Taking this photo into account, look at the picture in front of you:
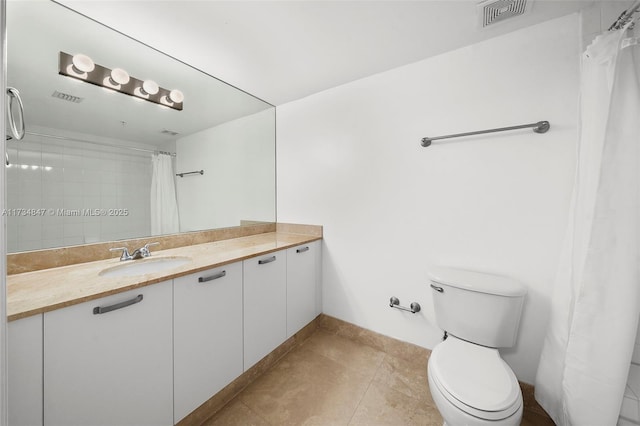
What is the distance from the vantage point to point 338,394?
1.41m

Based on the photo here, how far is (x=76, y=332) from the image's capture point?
2.65 feet

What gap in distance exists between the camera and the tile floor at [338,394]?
49.1 inches

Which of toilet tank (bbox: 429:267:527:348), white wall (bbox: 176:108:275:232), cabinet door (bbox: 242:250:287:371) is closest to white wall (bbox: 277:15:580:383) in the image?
toilet tank (bbox: 429:267:527:348)

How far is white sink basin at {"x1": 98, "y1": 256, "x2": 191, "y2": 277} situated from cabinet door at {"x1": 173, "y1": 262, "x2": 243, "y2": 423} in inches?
12.7

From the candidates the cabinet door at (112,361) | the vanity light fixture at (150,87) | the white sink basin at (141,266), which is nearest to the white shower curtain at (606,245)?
the cabinet door at (112,361)

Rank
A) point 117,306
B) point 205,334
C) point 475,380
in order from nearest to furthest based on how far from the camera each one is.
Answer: point 117,306, point 475,380, point 205,334

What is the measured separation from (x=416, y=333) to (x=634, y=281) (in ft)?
3.65

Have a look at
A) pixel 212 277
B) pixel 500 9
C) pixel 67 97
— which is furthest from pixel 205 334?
pixel 500 9

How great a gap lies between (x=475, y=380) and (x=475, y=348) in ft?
0.87

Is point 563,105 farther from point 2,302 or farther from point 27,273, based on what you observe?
point 27,273

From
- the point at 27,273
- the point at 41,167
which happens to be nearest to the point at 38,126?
the point at 41,167

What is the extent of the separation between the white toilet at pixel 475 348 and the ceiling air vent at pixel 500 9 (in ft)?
4.70

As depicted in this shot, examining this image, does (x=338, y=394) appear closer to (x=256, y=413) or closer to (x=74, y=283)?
(x=256, y=413)

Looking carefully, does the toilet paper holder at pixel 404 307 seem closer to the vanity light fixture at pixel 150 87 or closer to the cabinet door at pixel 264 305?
the cabinet door at pixel 264 305
